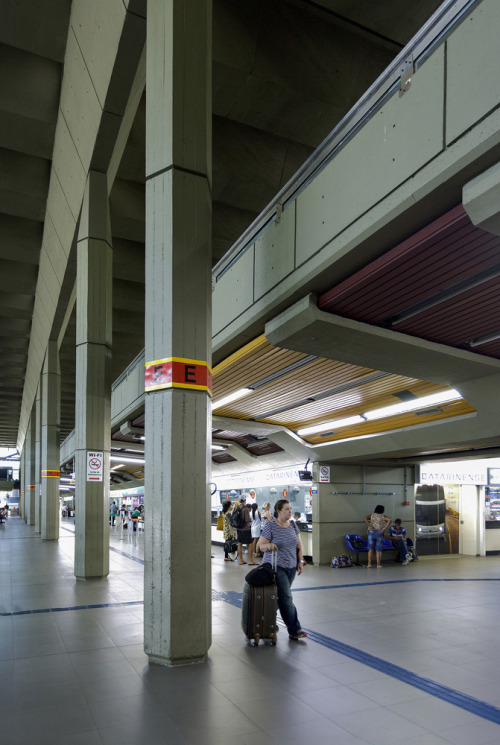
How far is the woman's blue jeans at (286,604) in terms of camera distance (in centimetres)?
638

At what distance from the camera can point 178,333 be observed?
594cm

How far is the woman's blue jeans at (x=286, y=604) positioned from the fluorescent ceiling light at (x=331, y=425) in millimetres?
6821

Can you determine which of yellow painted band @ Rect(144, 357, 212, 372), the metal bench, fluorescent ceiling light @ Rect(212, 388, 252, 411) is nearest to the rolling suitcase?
yellow painted band @ Rect(144, 357, 212, 372)

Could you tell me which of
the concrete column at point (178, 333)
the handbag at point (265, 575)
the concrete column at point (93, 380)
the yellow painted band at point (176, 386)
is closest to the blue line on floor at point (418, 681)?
the handbag at point (265, 575)

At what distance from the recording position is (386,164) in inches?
200

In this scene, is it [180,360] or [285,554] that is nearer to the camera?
[180,360]

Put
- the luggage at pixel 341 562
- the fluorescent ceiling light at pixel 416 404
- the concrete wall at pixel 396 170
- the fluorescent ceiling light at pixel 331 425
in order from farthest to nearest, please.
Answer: the luggage at pixel 341 562, the fluorescent ceiling light at pixel 331 425, the fluorescent ceiling light at pixel 416 404, the concrete wall at pixel 396 170

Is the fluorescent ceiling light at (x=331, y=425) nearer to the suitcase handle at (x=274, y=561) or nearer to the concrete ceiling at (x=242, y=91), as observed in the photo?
the concrete ceiling at (x=242, y=91)

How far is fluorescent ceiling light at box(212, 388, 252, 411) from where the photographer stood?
11781 millimetres

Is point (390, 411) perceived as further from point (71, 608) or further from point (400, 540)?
point (71, 608)

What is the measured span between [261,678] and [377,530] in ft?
33.8

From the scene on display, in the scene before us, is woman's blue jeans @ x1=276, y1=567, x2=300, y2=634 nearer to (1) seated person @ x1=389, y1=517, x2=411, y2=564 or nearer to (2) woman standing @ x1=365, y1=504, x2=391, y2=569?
(2) woman standing @ x1=365, y1=504, x2=391, y2=569

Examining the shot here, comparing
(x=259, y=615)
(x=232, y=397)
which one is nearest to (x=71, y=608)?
(x=259, y=615)

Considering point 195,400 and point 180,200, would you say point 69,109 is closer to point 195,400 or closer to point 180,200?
point 180,200
